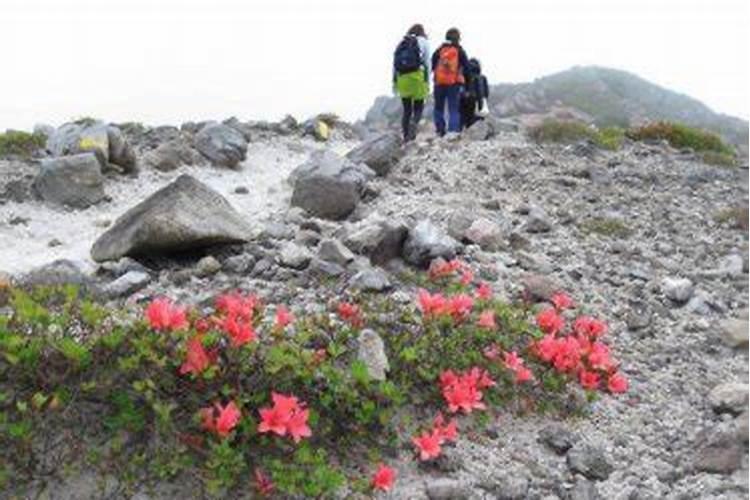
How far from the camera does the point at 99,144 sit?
16.7 meters

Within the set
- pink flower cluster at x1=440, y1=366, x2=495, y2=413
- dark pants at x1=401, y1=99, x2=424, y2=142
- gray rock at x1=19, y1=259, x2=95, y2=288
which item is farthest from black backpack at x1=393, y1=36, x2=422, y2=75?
pink flower cluster at x1=440, y1=366, x2=495, y2=413

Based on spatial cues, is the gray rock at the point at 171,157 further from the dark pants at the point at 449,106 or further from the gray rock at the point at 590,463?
the gray rock at the point at 590,463

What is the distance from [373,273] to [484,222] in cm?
324

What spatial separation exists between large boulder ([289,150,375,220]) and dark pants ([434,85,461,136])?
6.79 m

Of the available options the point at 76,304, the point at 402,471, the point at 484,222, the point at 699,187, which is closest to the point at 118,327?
the point at 76,304

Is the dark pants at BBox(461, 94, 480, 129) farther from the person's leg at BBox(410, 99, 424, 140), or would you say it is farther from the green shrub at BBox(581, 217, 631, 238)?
the green shrub at BBox(581, 217, 631, 238)

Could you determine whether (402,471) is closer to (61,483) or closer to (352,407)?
(352,407)

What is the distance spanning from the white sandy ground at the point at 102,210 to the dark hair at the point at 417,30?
12.1 ft

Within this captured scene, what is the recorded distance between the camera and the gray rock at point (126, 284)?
9.80 meters

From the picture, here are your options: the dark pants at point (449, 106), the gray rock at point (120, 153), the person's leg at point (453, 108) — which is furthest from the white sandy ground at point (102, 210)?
the person's leg at point (453, 108)

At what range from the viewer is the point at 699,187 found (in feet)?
55.2

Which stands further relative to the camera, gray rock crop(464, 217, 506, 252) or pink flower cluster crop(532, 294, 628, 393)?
gray rock crop(464, 217, 506, 252)

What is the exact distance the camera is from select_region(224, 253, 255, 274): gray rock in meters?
10.4

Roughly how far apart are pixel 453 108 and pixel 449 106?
0.10m
